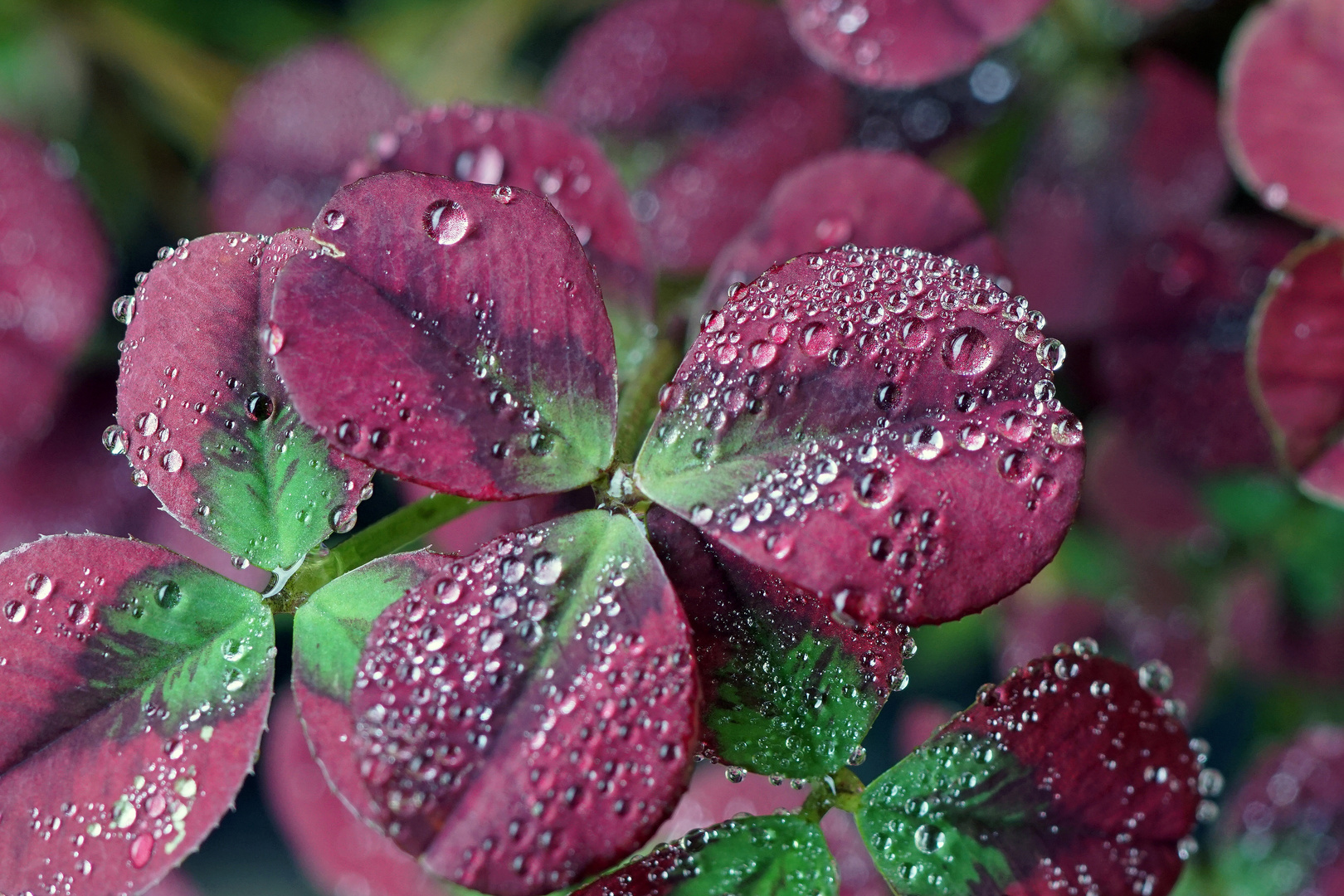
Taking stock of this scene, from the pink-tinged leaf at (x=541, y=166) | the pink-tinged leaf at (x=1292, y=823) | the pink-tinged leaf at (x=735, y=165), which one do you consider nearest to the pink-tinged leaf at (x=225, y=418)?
the pink-tinged leaf at (x=541, y=166)

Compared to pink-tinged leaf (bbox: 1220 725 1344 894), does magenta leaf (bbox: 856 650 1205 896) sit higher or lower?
higher

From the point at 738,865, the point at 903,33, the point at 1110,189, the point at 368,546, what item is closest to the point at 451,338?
the point at 368,546

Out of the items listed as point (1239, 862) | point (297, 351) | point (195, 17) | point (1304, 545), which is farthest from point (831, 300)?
point (195, 17)

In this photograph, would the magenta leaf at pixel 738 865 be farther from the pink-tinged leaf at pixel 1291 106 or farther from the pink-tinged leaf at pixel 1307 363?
the pink-tinged leaf at pixel 1291 106

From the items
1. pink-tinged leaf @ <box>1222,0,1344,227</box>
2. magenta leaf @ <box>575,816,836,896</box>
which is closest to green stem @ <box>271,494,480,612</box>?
magenta leaf @ <box>575,816,836,896</box>

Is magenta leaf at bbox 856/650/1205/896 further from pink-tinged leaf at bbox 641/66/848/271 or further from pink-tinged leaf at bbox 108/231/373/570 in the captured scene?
pink-tinged leaf at bbox 641/66/848/271
